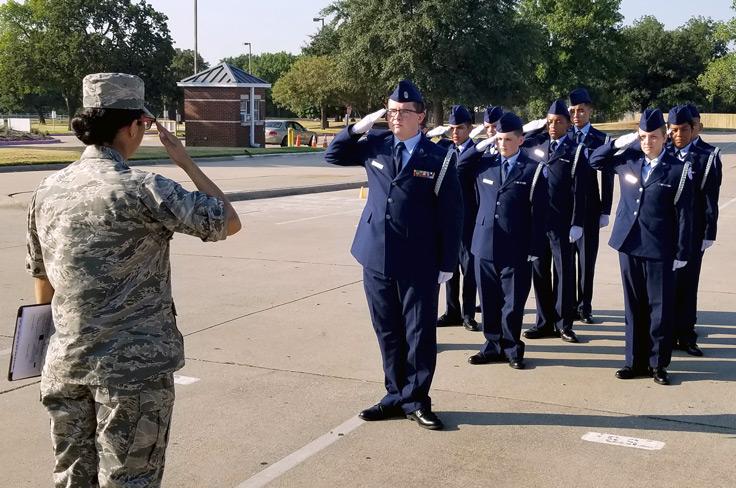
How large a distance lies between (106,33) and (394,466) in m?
52.3

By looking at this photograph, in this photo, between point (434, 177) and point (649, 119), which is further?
point (649, 119)

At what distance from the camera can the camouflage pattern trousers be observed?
3.00 m

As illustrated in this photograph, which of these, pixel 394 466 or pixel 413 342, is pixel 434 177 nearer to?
pixel 413 342

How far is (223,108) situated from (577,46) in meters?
38.7

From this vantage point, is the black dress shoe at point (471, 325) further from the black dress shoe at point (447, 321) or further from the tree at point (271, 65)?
the tree at point (271, 65)

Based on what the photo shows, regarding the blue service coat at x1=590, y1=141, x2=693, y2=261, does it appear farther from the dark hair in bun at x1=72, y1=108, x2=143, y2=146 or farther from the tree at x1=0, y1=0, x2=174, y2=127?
the tree at x1=0, y1=0, x2=174, y2=127

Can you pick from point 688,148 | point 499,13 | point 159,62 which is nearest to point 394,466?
point 688,148

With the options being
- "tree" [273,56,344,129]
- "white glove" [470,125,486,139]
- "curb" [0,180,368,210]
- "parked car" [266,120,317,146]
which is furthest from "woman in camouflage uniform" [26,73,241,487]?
"tree" [273,56,344,129]

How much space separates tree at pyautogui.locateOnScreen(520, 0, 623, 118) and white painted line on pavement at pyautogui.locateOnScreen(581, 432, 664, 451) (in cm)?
6194

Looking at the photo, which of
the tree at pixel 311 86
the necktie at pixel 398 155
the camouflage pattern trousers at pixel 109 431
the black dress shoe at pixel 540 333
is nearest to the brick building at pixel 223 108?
the tree at pixel 311 86

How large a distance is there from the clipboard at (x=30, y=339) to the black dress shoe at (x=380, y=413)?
100.0 inches

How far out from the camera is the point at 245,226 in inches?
566

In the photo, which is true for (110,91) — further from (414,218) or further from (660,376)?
(660,376)

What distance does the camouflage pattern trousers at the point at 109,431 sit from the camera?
9.84ft
